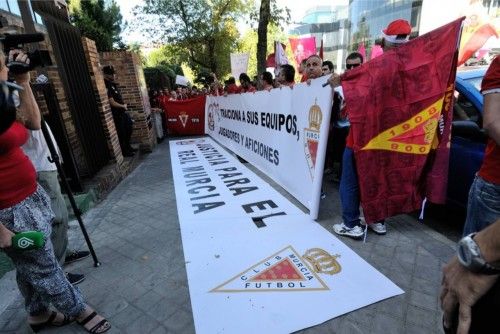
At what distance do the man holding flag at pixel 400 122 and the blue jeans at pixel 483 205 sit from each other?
3.96 feet

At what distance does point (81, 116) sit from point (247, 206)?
3140 mm

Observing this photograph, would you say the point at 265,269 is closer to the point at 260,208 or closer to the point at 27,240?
the point at 260,208

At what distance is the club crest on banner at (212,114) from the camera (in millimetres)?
8991

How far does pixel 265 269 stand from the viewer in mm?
2766

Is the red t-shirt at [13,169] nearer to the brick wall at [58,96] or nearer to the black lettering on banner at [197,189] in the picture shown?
the brick wall at [58,96]

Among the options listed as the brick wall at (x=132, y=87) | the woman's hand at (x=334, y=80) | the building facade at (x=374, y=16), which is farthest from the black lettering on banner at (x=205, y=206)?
the building facade at (x=374, y=16)

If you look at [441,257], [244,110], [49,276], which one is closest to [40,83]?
[49,276]

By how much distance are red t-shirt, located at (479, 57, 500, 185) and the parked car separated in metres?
1.48

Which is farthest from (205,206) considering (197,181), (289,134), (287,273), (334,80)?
(334,80)

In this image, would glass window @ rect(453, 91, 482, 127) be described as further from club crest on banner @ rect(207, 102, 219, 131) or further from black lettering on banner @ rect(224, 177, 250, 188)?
club crest on banner @ rect(207, 102, 219, 131)

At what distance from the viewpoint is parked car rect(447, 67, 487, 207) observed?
9.94 ft

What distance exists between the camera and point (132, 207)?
4.56m

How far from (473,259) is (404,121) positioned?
7.66 ft

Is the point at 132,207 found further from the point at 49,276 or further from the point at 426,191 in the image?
the point at 426,191
